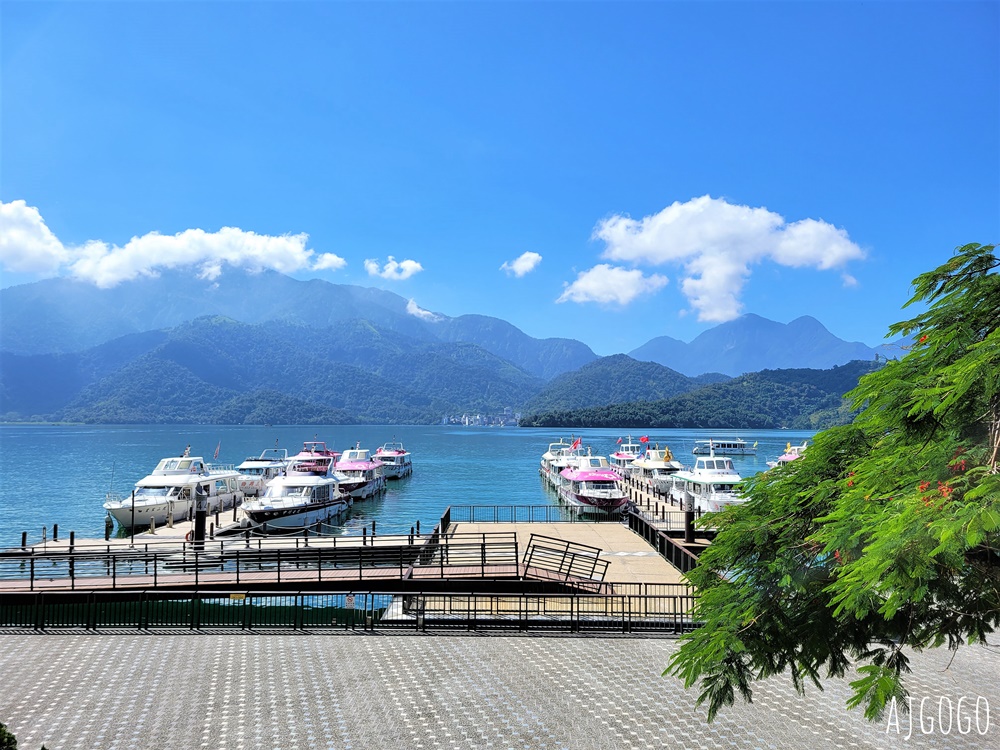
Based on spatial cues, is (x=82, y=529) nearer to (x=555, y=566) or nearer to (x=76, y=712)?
(x=555, y=566)

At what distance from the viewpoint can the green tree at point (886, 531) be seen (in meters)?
4.96

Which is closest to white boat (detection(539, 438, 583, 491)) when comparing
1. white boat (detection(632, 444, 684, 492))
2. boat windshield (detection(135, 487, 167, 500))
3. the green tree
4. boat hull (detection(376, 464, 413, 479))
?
white boat (detection(632, 444, 684, 492))

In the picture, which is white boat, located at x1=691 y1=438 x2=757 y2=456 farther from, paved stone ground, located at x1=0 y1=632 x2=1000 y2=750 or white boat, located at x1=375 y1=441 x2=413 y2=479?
paved stone ground, located at x1=0 y1=632 x2=1000 y2=750

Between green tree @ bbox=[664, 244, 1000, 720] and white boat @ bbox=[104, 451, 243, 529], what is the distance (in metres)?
37.9

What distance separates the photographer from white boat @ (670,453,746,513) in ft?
148

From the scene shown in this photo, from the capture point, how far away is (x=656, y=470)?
69.5 meters

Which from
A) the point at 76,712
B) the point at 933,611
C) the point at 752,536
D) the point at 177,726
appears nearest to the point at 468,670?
the point at 177,726

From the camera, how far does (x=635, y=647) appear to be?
15688 mm

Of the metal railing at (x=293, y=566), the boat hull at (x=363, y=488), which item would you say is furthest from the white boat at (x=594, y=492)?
the metal railing at (x=293, y=566)

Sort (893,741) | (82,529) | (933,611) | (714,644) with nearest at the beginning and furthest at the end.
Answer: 1. (714,644)
2. (933,611)
3. (893,741)
4. (82,529)

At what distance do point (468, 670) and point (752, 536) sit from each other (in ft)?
28.2

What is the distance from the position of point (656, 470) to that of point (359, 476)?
30.9 metres

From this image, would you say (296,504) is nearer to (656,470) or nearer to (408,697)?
(408,697)

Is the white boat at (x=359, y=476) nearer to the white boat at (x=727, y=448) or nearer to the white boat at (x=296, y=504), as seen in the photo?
the white boat at (x=296, y=504)
